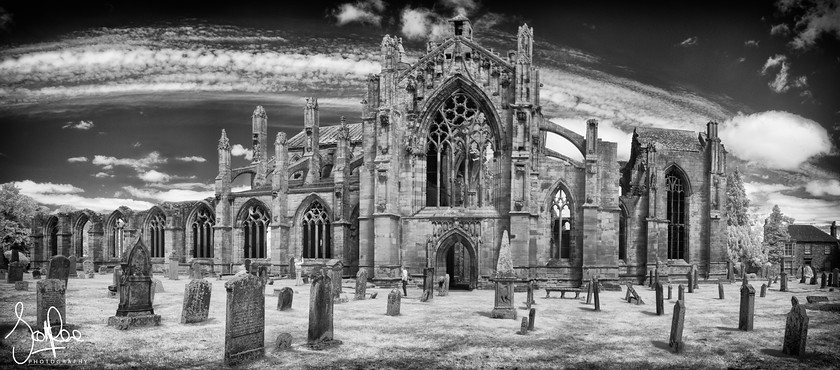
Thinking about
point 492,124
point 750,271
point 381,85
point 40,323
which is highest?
point 381,85

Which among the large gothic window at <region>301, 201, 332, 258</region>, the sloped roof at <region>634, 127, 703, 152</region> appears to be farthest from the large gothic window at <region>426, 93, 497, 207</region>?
the sloped roof at <region>634, 127, 703, 152</region>

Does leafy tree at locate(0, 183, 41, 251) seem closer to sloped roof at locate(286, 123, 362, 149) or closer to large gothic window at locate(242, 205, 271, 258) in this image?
large gothic window at locate(242, 205, 271, 258)

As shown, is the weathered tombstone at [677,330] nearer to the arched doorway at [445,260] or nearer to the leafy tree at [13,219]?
the arched doorway at [445,260]

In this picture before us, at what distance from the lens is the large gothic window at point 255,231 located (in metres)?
43.0

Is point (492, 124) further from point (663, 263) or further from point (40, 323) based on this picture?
point (40, 323)

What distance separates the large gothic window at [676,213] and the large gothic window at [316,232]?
22207mm

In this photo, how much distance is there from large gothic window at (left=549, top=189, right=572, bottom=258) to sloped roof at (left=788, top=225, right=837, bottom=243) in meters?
36.6

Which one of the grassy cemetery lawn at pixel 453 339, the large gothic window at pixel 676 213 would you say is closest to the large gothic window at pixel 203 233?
the grassy cemetery lawn at pixel 453 339

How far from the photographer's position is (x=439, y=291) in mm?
28141

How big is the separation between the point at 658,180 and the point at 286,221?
2397cm

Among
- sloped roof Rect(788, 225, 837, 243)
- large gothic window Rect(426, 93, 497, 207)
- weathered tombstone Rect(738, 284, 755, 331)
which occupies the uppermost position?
large gothic window Rect(426, 93, 497, 207)

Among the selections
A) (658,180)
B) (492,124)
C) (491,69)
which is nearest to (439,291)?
(492,124)

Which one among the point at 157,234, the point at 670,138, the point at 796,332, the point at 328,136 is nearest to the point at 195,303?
the point at 796,332

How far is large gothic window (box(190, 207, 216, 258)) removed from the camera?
4581cm
